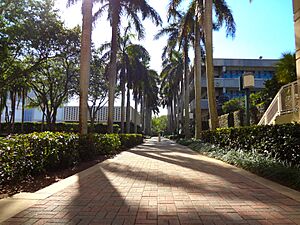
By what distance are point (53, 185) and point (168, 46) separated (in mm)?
24347

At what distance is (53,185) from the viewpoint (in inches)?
229

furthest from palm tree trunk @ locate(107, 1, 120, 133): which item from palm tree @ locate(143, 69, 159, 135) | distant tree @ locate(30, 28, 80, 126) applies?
palm tree @ locate(143, 69, 159, 135)

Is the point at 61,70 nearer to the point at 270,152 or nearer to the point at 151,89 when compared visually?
the point at 151,89

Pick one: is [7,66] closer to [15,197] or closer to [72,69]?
[72,69]

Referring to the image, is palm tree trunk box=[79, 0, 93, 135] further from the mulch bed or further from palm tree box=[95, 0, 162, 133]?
palm tree box=[95, 0, 162, 133]

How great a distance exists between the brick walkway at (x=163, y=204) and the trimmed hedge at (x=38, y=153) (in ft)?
4.08

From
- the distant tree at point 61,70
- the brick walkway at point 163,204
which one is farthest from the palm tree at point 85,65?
the distant tree at point 61,70

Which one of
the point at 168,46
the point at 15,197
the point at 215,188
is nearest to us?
the point at 15,197

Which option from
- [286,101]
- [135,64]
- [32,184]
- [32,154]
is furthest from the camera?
[135,64]

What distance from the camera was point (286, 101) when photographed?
10273 mm

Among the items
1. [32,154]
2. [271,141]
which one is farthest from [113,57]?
[271,141]

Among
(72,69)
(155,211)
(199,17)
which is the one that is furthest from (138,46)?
(155,211)

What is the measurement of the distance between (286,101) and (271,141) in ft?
11.5

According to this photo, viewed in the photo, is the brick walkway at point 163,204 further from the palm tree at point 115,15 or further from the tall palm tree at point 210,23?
the palm tree at point 115,15
